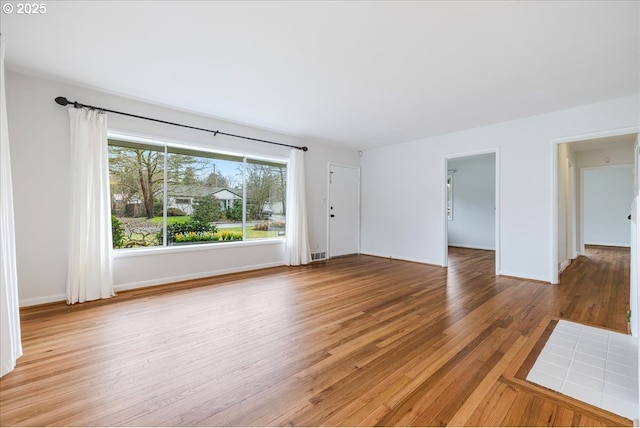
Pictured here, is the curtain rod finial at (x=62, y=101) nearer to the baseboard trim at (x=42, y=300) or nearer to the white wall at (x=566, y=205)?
the baseboard trim at (x=42, y=300)

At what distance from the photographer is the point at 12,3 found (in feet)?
6.41

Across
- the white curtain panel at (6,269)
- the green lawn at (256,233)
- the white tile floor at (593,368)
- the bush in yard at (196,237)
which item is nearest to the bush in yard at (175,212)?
the bush in yard at (196,237)

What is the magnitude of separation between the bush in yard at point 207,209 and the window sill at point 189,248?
420mm

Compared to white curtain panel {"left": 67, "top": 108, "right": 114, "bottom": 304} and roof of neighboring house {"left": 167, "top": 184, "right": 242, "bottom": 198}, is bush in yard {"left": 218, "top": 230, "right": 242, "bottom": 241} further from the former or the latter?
white curtain panel {"left": 67, "top": 108, "right": 114, "bottom": 304}

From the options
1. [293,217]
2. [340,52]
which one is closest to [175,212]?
[293,217]

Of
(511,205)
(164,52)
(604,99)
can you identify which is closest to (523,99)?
(604,99)

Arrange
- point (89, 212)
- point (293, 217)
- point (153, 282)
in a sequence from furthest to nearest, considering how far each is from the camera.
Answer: point (293, 217)
point (153, 282)
point (89, 212)

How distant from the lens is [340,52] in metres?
2.50

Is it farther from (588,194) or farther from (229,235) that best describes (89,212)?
(588,194)

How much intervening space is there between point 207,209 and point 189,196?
35 centimetres

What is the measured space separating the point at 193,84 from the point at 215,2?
1489 mm

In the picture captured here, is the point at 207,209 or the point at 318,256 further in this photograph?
the point at 318,256

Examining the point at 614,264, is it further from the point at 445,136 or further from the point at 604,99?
the point at 445,136

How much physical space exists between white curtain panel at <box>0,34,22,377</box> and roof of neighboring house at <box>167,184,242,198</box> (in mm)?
2120
